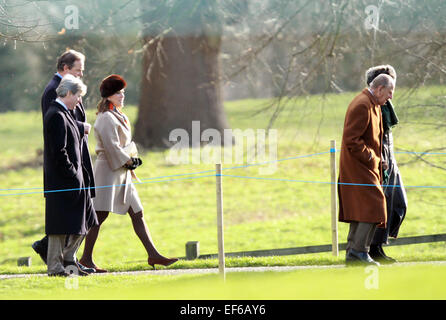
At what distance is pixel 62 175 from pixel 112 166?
0.92 m

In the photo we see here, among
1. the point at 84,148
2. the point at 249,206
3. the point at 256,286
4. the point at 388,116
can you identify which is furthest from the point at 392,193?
the point at 249,206

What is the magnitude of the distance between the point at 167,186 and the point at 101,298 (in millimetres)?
13897

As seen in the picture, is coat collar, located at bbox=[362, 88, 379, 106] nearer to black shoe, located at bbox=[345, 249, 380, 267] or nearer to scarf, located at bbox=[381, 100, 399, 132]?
scarf, located at bbox=[381, 100, 399, 132]

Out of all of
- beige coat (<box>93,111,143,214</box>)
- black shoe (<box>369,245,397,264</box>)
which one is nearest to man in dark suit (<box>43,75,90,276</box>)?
beige coat (<box>93,111,143,214</box>)

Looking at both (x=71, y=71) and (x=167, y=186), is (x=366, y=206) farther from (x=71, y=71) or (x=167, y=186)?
(x=167, y=186)

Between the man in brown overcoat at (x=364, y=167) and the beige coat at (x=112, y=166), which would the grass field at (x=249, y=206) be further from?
the man in brown overcoat at (x=364, y=167)

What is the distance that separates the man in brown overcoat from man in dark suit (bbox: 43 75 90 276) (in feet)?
8.62

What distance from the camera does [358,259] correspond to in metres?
8.15

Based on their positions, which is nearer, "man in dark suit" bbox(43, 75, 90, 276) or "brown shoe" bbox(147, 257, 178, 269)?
"man in dark suit" bbox(43, 75, 90, 276)

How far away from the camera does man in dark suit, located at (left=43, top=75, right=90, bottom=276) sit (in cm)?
777

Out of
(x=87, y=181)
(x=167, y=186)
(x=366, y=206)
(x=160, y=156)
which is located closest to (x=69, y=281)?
(x=87, y=181)

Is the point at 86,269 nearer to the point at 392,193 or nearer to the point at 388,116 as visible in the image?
the point at 392,193

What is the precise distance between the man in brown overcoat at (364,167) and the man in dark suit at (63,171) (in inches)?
103

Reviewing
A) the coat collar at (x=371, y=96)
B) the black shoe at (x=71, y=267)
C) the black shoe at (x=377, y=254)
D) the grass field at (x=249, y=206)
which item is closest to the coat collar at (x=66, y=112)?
the black shoe at (x=71, y=267)
